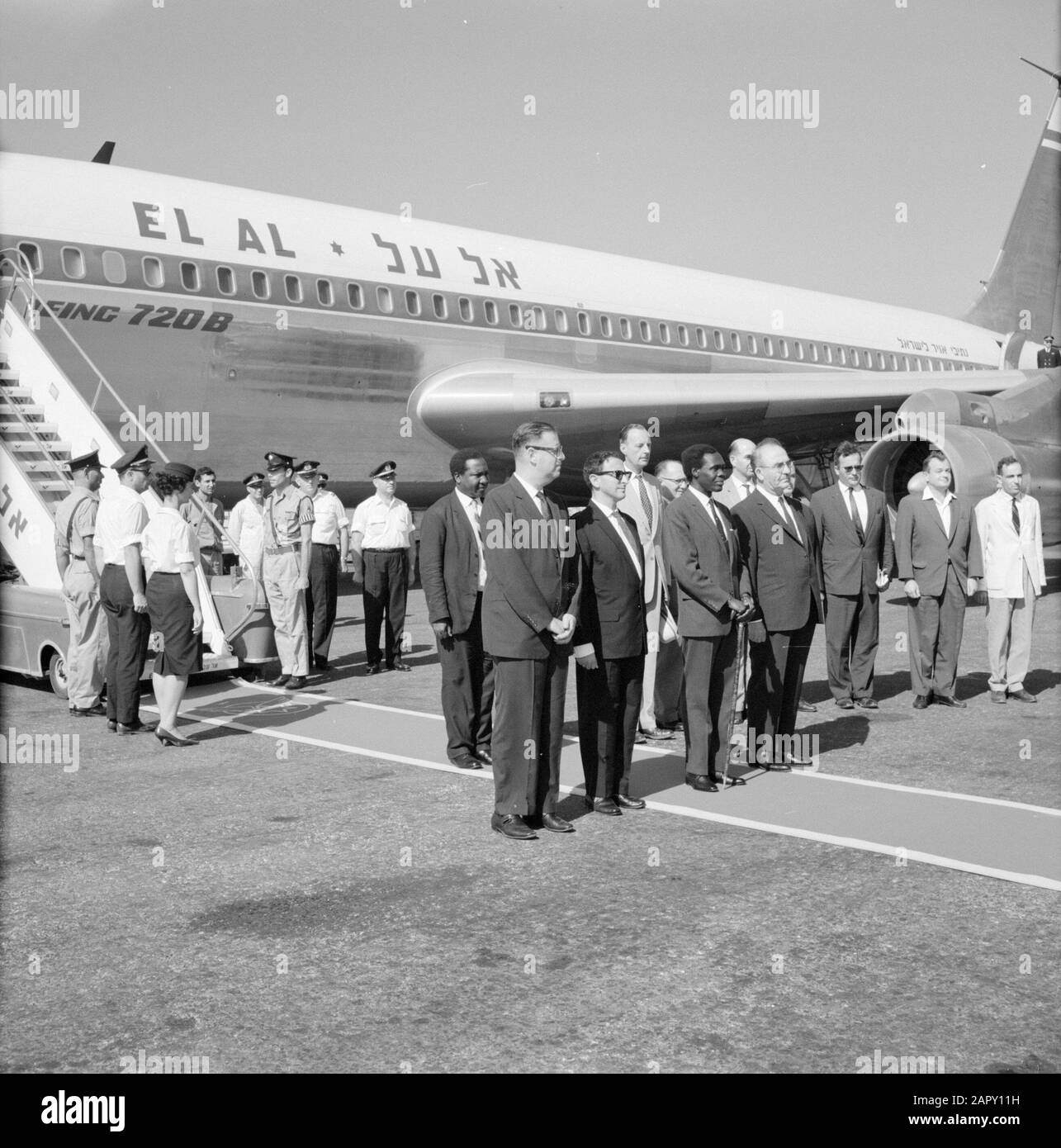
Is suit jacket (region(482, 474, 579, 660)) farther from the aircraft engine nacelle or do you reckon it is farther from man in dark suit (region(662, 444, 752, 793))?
the aircraft engine nacelle

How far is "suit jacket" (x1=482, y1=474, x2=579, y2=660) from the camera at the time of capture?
5387 millimetres

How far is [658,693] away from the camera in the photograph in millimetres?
7930

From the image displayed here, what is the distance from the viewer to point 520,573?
538cm

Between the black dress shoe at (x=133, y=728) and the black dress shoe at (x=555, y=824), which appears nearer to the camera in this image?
the black dress shoe at (x=555, y=824)

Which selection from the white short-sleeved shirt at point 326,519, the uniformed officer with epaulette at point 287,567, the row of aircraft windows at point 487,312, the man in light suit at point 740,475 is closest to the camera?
the man in light suit at point 740,475

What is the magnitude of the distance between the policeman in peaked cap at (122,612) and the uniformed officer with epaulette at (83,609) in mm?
445

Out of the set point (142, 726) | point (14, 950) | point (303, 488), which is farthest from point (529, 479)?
point (303, 488)

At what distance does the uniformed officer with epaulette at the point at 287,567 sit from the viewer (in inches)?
368

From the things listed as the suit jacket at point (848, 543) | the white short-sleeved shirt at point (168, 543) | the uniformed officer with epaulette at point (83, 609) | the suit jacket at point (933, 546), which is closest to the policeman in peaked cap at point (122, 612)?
the white short-sleeved shirt at point (168, 543)

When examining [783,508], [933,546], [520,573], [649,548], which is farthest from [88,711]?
[933,546]

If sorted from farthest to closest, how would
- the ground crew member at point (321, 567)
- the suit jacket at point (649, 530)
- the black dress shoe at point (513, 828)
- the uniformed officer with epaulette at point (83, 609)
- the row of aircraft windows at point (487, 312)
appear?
the row of aircraft windows at point (487, 312) → the ground crew member at point (321, 567) → the uniformed officer with epaulette at point (83, 609) → the suit jacket at point (649, 530) → the black dress shoe at point (513, 828)

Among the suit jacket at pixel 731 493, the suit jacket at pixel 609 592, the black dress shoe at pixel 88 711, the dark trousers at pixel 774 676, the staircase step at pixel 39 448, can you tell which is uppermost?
the staircase step at pixel 39 448

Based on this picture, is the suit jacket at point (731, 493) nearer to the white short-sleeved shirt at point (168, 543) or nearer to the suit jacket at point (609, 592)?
the suit jacket at point (609, 592)
